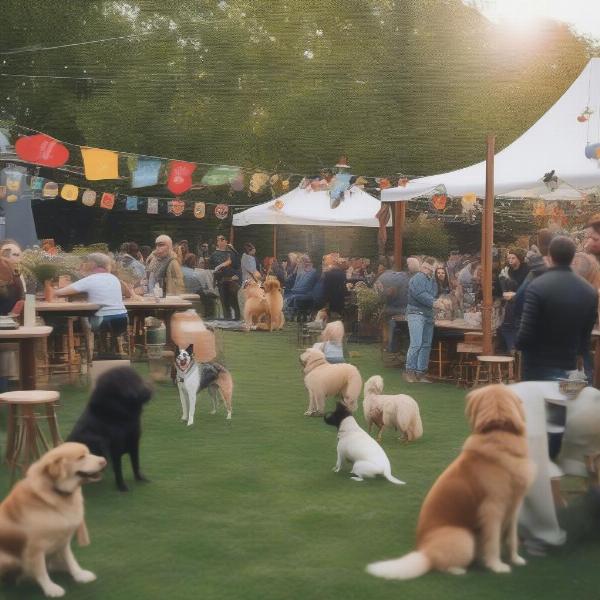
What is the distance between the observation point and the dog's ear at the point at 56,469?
12.8 ft

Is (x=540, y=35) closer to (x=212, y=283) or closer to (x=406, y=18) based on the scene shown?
(x=406, y=18)

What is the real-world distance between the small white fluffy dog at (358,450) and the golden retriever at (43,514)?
2.39 metres

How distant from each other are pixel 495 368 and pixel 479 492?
594 cm

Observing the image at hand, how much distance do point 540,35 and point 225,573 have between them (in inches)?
904

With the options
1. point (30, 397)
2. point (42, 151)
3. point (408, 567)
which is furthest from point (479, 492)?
point (42, 151)

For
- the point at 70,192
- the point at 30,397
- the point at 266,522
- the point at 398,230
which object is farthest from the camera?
the point at 70,192

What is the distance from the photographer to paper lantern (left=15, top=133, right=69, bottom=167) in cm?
1245

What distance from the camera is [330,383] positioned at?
8336 millimetres

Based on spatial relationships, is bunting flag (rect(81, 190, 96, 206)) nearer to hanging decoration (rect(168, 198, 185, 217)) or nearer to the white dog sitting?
hanging decoration (rect(168, 198, 185, 217))

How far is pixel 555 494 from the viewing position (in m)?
4.70

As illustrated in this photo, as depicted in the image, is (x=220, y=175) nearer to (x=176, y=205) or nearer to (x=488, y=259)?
(x=176, y=205)

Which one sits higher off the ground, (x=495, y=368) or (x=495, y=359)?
(x=495, y=359)

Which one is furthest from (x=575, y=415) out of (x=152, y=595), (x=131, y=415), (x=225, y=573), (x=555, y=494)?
(x=131, y=415)

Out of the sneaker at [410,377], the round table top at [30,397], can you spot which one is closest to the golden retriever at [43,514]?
the round table top at [30,397]
